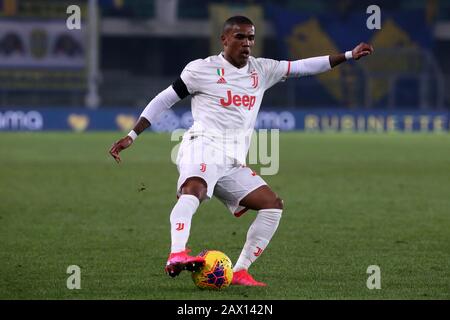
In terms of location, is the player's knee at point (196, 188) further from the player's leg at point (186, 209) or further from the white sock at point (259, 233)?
the white sock at point (259, 233)

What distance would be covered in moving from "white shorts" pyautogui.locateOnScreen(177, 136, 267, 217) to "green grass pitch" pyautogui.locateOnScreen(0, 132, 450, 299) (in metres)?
0.45

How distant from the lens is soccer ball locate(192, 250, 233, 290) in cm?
873

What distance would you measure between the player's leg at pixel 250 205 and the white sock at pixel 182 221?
0.49 meters

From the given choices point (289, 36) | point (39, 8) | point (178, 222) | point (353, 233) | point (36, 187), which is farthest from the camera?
point (289, 36)

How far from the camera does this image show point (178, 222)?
864 centimetres

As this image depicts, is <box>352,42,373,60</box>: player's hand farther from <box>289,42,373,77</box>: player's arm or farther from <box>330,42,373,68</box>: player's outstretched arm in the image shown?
<box>289,42,373,77</box>: player's arm

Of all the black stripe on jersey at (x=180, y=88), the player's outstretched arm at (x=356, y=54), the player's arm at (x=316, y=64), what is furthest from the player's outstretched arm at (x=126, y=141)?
the player's outstretched arm at (x=356, y=54)

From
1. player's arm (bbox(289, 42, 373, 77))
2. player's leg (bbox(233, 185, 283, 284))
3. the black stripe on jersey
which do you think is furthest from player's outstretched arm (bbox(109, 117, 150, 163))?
player's arm (bbox(289, 42, 373, 77))

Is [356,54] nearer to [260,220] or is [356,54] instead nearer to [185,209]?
[260,220]

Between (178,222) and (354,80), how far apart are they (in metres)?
38.6

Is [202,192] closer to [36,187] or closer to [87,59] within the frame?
[36,187]

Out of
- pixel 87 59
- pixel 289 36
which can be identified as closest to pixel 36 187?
pixel 87 59

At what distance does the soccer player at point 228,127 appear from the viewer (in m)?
8.98

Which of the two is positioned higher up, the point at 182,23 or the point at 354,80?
the point at 182,23
